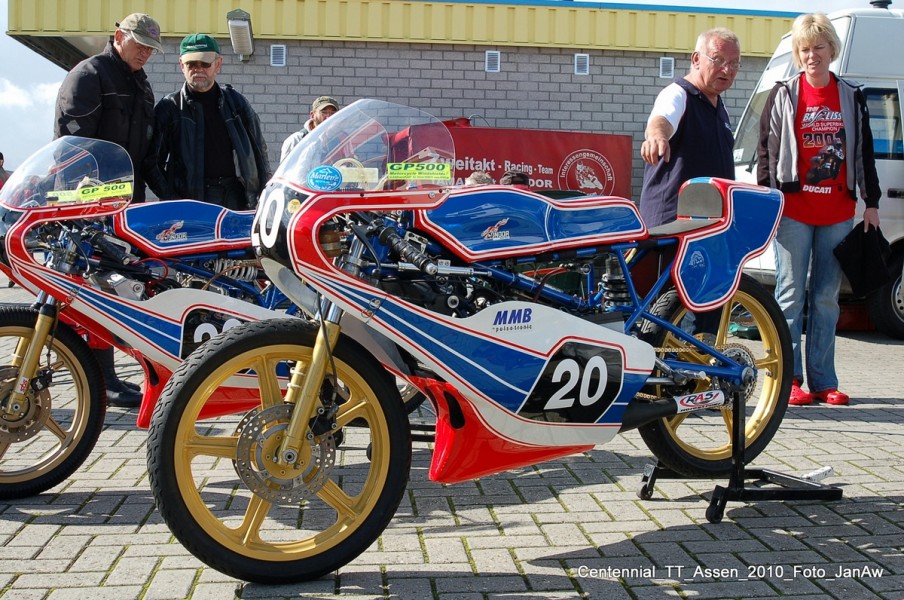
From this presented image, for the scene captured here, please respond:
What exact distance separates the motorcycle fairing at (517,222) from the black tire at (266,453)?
489 mm

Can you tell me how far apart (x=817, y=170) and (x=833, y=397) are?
140 centimetres

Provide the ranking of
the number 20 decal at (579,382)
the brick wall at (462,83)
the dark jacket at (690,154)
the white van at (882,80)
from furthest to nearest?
the brick wall at (462,83) → the white van at (882,80) → the dark jacket at (690,154) → the number 20 decal at (579,382)

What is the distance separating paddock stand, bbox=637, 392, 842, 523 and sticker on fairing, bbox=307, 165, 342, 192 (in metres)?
1.84

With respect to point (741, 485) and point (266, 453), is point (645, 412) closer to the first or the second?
point (741, 485)

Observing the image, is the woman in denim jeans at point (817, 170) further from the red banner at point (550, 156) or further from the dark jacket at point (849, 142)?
the red banner at point (550, 156)

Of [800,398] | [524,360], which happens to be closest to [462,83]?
[800,398]

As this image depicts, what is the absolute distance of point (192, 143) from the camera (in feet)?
18.6

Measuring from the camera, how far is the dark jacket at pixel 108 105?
5.31 meters

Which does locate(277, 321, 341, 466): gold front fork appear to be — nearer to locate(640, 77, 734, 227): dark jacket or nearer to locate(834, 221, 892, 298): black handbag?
locate(640, 77, 734, 227): dark jacket

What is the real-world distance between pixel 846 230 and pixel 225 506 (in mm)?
4056

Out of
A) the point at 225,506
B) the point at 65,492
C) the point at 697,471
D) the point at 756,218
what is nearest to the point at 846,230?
the point at 756,218

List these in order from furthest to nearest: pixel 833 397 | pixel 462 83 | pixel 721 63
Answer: pixel 462 83, pixel 833 397, pixel 721 63

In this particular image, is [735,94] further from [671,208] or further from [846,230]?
[671,208]

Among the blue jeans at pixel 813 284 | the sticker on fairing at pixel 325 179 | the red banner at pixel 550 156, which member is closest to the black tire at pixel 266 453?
the sticker on fairing at pixel 325 179
